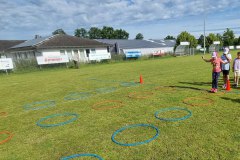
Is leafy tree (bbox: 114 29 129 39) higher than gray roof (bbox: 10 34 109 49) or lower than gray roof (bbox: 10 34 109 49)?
higher

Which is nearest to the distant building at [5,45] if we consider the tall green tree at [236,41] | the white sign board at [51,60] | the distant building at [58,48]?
the distant building at [58,48]

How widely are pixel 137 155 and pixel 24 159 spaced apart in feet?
6.70

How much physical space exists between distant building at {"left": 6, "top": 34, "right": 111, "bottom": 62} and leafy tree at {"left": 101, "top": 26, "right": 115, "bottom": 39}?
1980 inches

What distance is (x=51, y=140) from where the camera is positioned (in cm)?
430

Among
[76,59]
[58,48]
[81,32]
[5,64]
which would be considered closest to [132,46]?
[76,59]

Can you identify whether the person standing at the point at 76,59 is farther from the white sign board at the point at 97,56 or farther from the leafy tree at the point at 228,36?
the leafy tree at the point at 228,36

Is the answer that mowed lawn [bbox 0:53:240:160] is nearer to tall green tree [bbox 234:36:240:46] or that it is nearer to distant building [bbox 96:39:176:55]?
distant building [bbox 96:39:176:55]

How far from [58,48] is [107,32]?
58763mm

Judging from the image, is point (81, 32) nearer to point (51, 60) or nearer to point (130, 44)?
point (130, 44)

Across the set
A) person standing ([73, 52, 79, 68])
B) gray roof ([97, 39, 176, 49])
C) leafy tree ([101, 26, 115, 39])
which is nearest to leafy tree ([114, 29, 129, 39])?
leafy tree ([101, 26, 115, 39])

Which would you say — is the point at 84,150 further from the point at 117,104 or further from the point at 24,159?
the point at 117,104

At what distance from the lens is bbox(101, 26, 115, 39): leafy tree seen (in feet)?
286

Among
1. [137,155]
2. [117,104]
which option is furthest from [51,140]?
[117,104]

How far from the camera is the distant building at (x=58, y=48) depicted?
97.5ft
